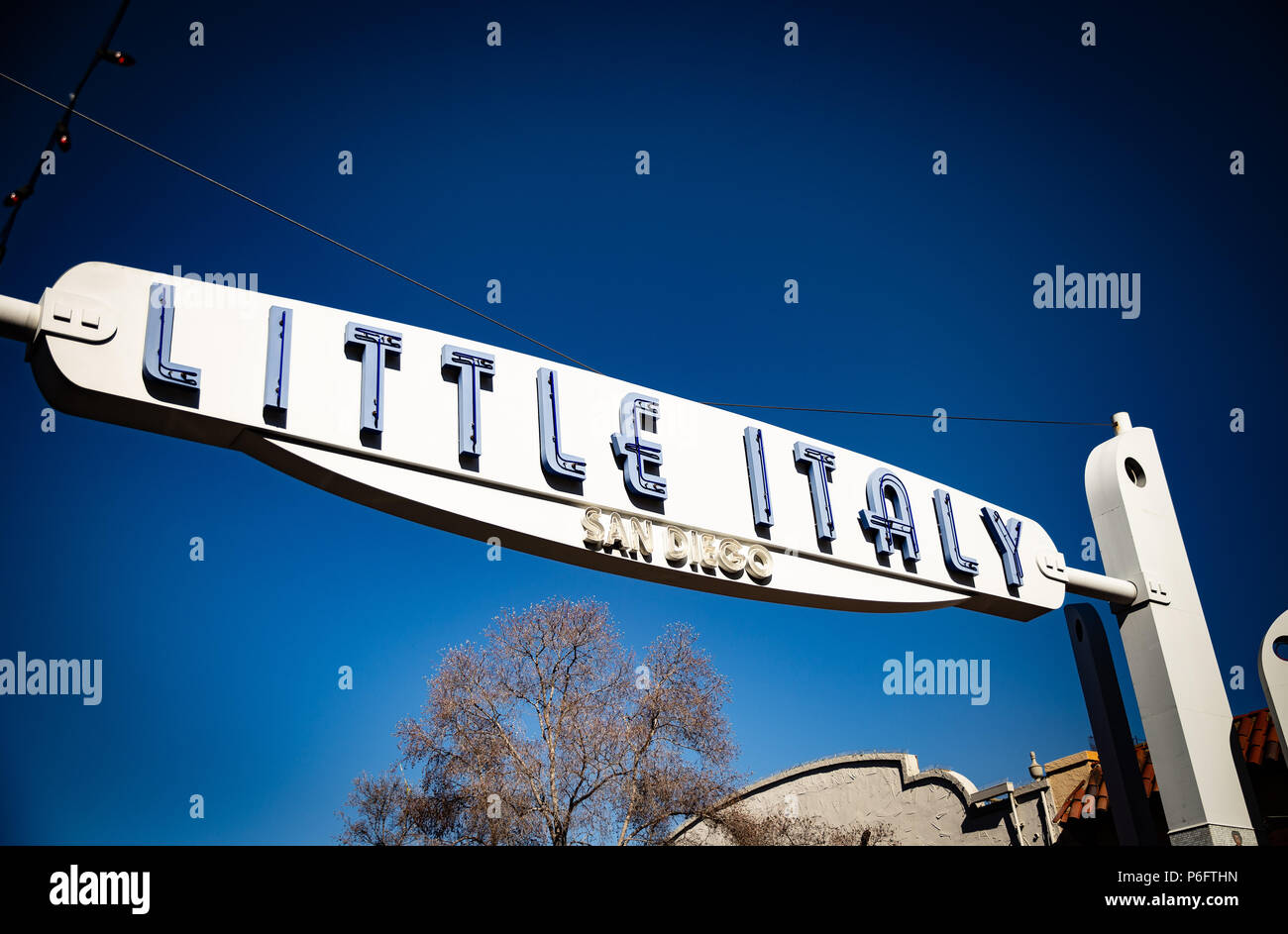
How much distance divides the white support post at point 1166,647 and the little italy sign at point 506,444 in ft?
4.03

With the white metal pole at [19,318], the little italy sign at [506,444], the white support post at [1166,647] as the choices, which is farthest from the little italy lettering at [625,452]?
the white support post at [1166,647]

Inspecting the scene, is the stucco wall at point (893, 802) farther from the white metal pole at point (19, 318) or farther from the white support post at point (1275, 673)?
the white metal pole at point (19, 318)

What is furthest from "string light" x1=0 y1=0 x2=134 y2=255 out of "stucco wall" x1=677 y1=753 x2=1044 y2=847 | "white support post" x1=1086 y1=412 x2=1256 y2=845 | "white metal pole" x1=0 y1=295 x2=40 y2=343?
"stucco wall" x1=677 y1=753 x2=1044 y2=847

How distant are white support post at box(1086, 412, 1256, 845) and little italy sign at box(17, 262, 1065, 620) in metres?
1.23

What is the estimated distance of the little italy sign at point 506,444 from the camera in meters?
4.06

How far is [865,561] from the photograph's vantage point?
5914mm

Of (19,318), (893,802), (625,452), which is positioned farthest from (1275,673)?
(893,802)

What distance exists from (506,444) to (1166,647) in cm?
504
